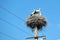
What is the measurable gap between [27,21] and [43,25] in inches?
33.7

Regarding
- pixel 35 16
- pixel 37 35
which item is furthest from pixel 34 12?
pixel 37 35

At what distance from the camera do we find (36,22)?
10.9m

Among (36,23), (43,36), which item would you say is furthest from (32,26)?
(43,36)

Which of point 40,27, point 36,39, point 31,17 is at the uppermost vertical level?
point 31,17

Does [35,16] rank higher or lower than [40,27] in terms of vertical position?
higher

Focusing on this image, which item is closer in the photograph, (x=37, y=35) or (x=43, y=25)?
(x=37, y=35)

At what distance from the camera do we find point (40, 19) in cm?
1122

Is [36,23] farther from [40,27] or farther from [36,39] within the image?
[36,39]

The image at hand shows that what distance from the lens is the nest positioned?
10748 mm

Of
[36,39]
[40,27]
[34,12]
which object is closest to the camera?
[36,39]

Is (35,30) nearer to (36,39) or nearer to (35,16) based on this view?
(36,39)

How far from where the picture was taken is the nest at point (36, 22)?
35.3ft

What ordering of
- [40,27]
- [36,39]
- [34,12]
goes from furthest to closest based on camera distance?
[34,12] → [40,27] → [36,39]

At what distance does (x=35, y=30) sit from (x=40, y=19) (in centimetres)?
116
